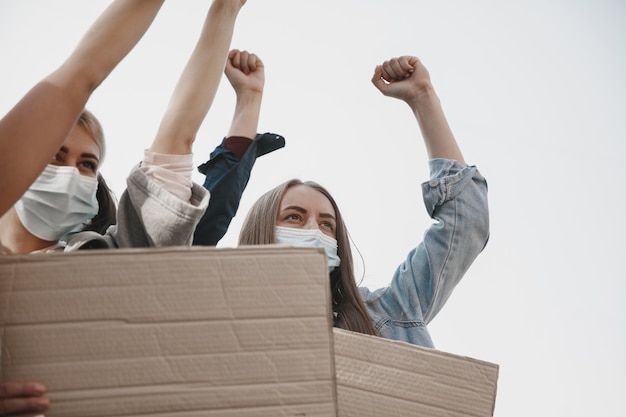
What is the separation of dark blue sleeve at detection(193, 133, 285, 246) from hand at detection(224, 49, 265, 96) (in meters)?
0.15

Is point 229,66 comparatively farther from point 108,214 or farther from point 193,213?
point 193,213

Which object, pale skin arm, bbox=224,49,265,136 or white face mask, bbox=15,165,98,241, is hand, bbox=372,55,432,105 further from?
white face mask, bbox=15,165,98,241

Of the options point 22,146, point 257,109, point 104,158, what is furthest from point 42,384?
point 257,109

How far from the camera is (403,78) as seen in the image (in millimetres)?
1919

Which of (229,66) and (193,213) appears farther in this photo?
(229,66)

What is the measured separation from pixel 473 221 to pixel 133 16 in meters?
1.11

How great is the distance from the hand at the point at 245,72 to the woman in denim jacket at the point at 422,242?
0.30 m

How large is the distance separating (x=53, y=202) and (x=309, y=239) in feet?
1.96

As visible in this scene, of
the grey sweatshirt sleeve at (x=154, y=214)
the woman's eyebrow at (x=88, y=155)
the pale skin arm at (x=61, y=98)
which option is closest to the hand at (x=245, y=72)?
the woman's eyebrow at (x=88, y=155)

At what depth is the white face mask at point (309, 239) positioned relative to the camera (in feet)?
5.32

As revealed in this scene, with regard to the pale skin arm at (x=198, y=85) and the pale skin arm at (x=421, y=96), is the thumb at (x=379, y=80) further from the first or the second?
the pale skin arm at (x=198, y=85)

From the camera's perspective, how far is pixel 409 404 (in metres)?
0.84

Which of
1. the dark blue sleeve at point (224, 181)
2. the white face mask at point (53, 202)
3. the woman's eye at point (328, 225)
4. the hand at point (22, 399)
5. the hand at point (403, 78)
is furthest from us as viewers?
the hand at point (403, 78)

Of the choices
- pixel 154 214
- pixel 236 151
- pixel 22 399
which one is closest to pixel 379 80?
pixel 236 151
